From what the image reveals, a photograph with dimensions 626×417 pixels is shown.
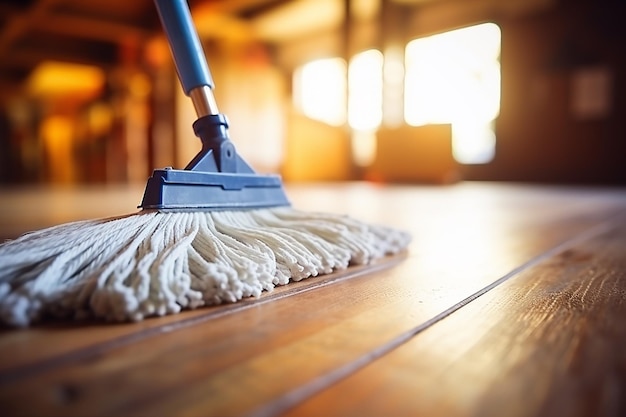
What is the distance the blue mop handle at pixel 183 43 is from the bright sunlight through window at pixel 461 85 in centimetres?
394

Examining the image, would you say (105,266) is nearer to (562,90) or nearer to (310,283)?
(310,283)

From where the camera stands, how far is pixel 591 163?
399 centimetres

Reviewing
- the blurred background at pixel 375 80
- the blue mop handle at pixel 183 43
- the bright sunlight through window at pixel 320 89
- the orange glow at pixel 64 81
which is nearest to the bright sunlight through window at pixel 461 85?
the blurred background at pixel 375 80

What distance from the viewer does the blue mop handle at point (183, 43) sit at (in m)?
0.53

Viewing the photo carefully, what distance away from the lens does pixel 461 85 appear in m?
4.32

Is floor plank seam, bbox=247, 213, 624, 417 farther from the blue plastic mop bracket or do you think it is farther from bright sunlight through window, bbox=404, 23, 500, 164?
bright sunlight through window, bbox=404, 23, 500, 164

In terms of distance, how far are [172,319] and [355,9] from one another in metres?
4.44

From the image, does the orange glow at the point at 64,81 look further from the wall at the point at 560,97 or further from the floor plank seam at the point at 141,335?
the floor plank seam at the point at 141,335

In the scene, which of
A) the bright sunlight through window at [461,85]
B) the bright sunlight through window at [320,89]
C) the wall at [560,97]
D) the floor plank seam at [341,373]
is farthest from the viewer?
the bright sunlight through window at [320,89]

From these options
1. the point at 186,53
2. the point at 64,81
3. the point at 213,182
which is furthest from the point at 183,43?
the point at 64,81

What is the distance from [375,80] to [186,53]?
14.8ft

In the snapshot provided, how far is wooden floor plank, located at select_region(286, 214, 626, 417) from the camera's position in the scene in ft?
0.61

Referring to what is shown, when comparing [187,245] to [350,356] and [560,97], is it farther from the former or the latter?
[560,97]

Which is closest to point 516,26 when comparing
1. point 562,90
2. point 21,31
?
point 562,90
